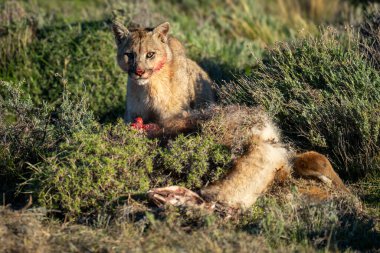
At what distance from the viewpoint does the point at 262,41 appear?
1492cm

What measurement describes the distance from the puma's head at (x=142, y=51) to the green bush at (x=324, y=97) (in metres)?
0.92

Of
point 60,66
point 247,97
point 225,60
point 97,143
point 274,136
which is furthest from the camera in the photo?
point 225,60

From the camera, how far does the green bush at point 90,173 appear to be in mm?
6645

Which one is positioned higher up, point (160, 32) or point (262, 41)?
point (160, 32)

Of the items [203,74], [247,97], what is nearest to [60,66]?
[203,74]

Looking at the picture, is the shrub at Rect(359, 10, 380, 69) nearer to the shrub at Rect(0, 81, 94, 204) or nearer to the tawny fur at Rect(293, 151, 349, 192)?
the tawny fur at Rect(293, 151, 349, 192)

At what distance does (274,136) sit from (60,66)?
5128 millimetres

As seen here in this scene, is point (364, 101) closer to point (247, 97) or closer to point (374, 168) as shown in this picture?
point (374, 168)

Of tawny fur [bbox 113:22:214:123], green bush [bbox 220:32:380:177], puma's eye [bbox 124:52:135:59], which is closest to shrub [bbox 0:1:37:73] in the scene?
tawny fur [bbox 113:22:214:123]

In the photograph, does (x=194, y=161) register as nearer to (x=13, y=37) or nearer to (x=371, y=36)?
(x=371, y=36)

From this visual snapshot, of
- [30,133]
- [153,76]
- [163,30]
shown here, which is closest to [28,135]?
[30,133]

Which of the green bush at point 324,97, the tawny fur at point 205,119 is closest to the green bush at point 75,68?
the tawny fur at point 205,119

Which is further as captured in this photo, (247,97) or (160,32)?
(160,32)

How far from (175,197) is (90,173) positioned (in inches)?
32.0
